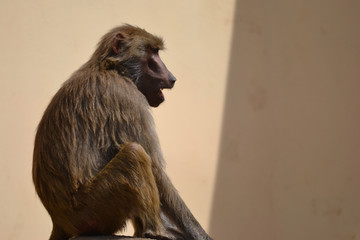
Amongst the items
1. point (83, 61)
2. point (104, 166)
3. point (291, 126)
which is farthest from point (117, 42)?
point (291, 126)

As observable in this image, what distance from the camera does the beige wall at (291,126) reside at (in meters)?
6.90

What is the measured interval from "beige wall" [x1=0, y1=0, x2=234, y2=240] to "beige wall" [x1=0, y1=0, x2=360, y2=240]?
0.04 ft

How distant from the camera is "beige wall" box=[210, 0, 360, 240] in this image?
6.90 m

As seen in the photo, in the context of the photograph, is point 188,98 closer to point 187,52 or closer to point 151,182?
point 187,52

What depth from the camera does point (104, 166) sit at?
425 centimetres

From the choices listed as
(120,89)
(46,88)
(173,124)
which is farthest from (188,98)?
(120,89)

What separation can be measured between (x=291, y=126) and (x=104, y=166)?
11.2 ft

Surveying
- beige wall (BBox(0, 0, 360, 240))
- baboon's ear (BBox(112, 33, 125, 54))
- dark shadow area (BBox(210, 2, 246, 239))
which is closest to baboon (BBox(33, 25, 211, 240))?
baboon's ear (BBox(112, 33, 125, 54))

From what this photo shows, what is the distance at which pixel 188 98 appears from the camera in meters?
6.88

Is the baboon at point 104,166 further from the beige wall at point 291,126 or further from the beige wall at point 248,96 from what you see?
the beige wall at point 291,126

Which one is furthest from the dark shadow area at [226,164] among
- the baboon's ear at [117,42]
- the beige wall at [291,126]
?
the baboon's ear at [117,42]

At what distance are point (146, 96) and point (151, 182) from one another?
95cm

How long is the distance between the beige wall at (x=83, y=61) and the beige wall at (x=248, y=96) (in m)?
0.01

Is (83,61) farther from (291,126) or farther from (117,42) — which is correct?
(291,126)
